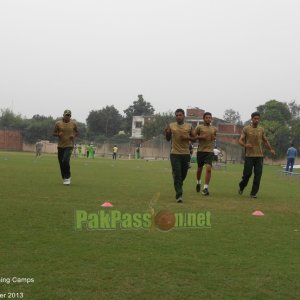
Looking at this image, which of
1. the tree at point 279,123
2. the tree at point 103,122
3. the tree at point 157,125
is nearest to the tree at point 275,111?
the tree at point 279,123

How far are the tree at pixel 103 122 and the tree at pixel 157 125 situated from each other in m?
25.4

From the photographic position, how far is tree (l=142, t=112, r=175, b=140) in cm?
8025

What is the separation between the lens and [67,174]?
1200 cm

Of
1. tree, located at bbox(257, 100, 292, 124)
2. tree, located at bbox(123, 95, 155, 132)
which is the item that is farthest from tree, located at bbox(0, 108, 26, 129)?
tree, located at bbox(257, 100, 292, 124)

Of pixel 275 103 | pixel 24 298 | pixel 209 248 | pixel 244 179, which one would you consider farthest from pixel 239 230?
pixel 275 103

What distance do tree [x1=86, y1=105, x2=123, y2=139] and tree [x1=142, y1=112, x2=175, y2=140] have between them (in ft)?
83.2

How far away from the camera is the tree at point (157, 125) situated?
263 feet

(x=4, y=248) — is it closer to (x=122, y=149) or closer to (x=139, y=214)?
(x=139, y=214)

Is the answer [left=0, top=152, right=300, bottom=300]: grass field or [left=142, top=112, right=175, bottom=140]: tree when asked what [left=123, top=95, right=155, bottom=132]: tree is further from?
[left=0, top=152, right=300, bottom=300]: grass field

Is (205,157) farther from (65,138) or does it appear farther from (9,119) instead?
(9,119)

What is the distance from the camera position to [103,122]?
108m

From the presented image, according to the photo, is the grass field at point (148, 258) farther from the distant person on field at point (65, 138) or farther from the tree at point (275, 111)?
the tree at point (275, 111)

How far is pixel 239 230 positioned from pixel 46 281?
3.03m

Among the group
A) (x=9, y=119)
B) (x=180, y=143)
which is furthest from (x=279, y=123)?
(x=180, y=143)
